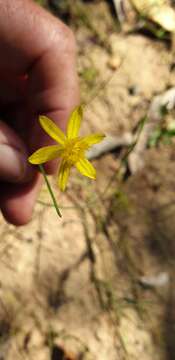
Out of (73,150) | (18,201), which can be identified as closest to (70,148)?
(73,150)

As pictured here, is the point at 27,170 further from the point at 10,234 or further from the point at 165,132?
the point at 165,132

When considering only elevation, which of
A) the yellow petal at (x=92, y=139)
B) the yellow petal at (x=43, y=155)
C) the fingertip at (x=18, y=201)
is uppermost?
the yellow petal at (x=43, y=155)

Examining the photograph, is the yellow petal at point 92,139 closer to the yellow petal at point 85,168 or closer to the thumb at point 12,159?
the yellow petal at point 85,168

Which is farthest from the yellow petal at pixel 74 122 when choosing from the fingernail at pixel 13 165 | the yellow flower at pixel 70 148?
the fingernail at pixel 13 165

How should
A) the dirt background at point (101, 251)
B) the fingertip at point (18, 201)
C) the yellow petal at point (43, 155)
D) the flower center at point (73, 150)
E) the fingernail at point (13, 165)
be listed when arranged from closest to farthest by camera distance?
the yellow petal at point (43, 155) → the flower center at point (73, 150) → the fingernail at point (13, 165) → the fingertip at point (18, 201) → the dirt background at point (101, 251)

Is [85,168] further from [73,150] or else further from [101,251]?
[101,251]

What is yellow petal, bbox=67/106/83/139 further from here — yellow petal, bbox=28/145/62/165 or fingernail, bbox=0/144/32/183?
fingernail, bbox=0/144/32/183

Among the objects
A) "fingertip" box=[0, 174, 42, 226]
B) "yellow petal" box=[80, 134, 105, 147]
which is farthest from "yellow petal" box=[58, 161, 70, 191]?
"fingertip" box=[0, 174, 42, 226]
